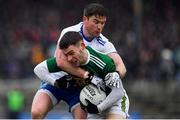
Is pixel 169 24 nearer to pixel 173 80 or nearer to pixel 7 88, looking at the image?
pixel 173 80

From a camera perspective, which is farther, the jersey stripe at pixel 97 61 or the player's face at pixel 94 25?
the player's face at pixel 94 25

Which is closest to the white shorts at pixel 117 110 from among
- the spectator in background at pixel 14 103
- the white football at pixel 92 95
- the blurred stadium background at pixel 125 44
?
the white football at pixel 92 95

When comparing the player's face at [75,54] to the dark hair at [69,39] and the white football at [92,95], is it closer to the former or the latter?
the dark hair at [69,39]

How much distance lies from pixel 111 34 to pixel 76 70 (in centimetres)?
1508

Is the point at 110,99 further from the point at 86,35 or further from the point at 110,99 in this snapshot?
the point at 86,35

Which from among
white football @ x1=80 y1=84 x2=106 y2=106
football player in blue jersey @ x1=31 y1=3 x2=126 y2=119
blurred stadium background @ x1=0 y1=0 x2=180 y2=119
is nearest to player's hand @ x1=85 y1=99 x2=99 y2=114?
white football @ x1=80 y1=84 x2=106 y2=106

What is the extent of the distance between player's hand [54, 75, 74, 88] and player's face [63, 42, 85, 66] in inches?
12.9

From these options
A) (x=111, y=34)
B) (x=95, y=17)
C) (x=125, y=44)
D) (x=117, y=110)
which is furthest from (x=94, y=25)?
(x=111, y=34)

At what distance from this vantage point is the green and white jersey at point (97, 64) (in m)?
8.20

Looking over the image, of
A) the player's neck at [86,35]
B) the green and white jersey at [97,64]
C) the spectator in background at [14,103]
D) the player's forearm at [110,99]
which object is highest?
the player's neck at [86,35]

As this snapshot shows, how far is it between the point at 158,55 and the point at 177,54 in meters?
0.70

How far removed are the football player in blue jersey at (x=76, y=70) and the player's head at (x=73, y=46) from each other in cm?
12

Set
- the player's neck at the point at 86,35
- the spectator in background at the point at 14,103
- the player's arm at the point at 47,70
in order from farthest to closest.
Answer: the spectator in background at the point at 14,103, the player's neck at the point at 86,35, the player's arm at the point at 47,70

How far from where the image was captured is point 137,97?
2098 centimetres
